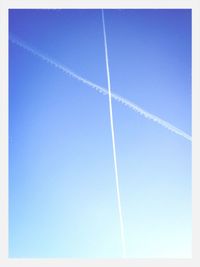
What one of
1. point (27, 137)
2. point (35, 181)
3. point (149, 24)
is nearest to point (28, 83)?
point (27, 137)

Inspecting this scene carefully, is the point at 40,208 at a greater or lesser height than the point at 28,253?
greater

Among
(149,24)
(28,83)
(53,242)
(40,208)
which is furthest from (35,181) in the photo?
(149,24)

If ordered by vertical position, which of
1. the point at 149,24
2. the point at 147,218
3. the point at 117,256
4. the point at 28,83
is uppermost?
the point at 149,24

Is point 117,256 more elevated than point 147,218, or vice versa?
point 147,218

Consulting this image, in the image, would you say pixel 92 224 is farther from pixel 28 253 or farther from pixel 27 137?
pixel 27 137

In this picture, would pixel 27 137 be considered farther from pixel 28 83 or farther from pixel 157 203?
pixel 157 203
